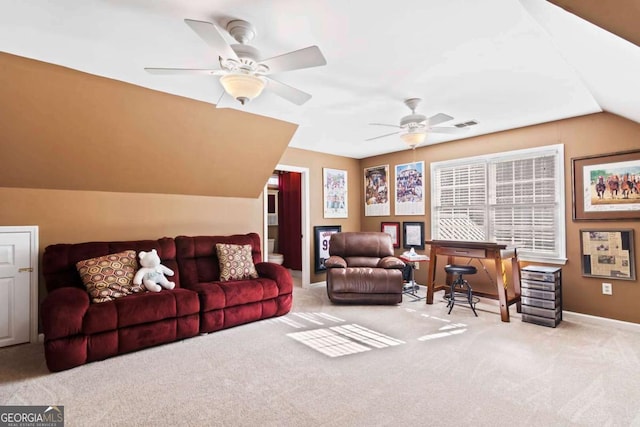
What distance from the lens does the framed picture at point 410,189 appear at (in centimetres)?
546

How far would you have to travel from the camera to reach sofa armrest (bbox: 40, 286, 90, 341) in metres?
2.54

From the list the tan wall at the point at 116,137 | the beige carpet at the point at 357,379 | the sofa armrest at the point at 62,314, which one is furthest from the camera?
the tan wall at the point at 116,137

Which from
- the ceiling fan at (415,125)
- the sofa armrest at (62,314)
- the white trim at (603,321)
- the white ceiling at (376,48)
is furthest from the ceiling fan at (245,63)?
the white trim at (603,321)

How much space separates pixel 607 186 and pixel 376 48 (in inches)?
125

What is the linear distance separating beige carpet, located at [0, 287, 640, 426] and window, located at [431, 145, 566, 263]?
1.17m

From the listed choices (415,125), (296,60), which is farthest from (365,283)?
(296,60)

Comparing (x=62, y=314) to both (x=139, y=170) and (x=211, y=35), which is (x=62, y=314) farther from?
(x=211, y=35)

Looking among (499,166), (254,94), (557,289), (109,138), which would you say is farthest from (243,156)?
(557,289)

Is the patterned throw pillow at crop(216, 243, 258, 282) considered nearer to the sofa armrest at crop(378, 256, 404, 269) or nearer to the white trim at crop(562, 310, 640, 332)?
the sofa armrest at crop(378, 256, 404, 269)

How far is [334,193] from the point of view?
5.93m

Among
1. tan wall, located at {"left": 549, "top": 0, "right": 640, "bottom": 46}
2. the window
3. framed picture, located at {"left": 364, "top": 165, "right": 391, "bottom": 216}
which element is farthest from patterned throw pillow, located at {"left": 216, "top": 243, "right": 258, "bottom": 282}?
tan wall, located at {"left": 549, "top": 0, "right": 640, "bottom": 46}

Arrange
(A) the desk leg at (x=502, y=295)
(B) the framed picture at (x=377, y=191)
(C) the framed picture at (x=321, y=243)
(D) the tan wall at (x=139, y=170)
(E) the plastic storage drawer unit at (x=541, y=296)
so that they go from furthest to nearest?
(B) the framed picture at (x=377, y=191) → (C) the framed picture at (x=321, y=243) → (A) the desk leg at (x=502, y=295) → (E) the plastic storage drawer unit at (x=541, y=296) → (D) the tan wall at (x=139, y=170)

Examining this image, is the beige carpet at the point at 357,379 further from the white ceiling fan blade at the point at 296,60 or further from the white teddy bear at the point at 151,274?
the white ceiling fan blade at the point at 296,60

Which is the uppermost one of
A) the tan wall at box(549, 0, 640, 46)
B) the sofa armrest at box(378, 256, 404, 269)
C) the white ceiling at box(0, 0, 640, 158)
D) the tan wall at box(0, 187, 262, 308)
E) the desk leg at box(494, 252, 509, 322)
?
the white ceiling at box(0, 0, 640, 158)
